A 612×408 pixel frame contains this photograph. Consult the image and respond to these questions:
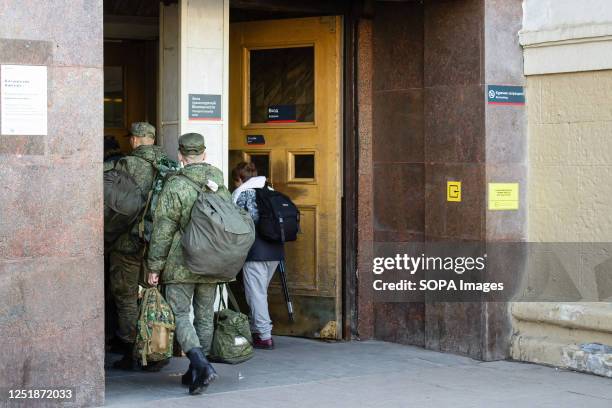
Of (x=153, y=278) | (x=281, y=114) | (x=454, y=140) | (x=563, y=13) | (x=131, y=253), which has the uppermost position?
(x=563, y=13)

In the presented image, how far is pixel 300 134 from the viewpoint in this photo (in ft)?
31.6

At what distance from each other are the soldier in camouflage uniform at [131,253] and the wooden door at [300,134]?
67.1 inches

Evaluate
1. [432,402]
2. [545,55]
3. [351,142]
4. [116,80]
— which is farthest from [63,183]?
[116,80]

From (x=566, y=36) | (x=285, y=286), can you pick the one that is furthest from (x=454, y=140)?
(x=285, y=286)

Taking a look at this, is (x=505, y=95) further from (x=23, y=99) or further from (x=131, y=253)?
(x=23, y=99)

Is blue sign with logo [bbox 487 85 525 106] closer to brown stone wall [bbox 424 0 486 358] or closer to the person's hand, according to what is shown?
brown stone wall [bbox 424 0 486 358]

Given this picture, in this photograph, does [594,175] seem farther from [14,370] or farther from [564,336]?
[14,370]

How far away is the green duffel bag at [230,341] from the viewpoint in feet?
24.6

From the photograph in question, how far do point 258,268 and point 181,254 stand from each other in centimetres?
210

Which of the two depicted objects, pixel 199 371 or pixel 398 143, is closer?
pixel 199 371

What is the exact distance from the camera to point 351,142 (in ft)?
31.3

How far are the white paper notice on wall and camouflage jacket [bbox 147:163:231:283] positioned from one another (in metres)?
0.95

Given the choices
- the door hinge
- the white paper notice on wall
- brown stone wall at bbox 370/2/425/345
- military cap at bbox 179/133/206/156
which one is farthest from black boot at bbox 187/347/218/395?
the door hinge

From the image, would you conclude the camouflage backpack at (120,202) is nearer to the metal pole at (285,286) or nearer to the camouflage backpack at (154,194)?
the camouflage backpack at (154,194)
